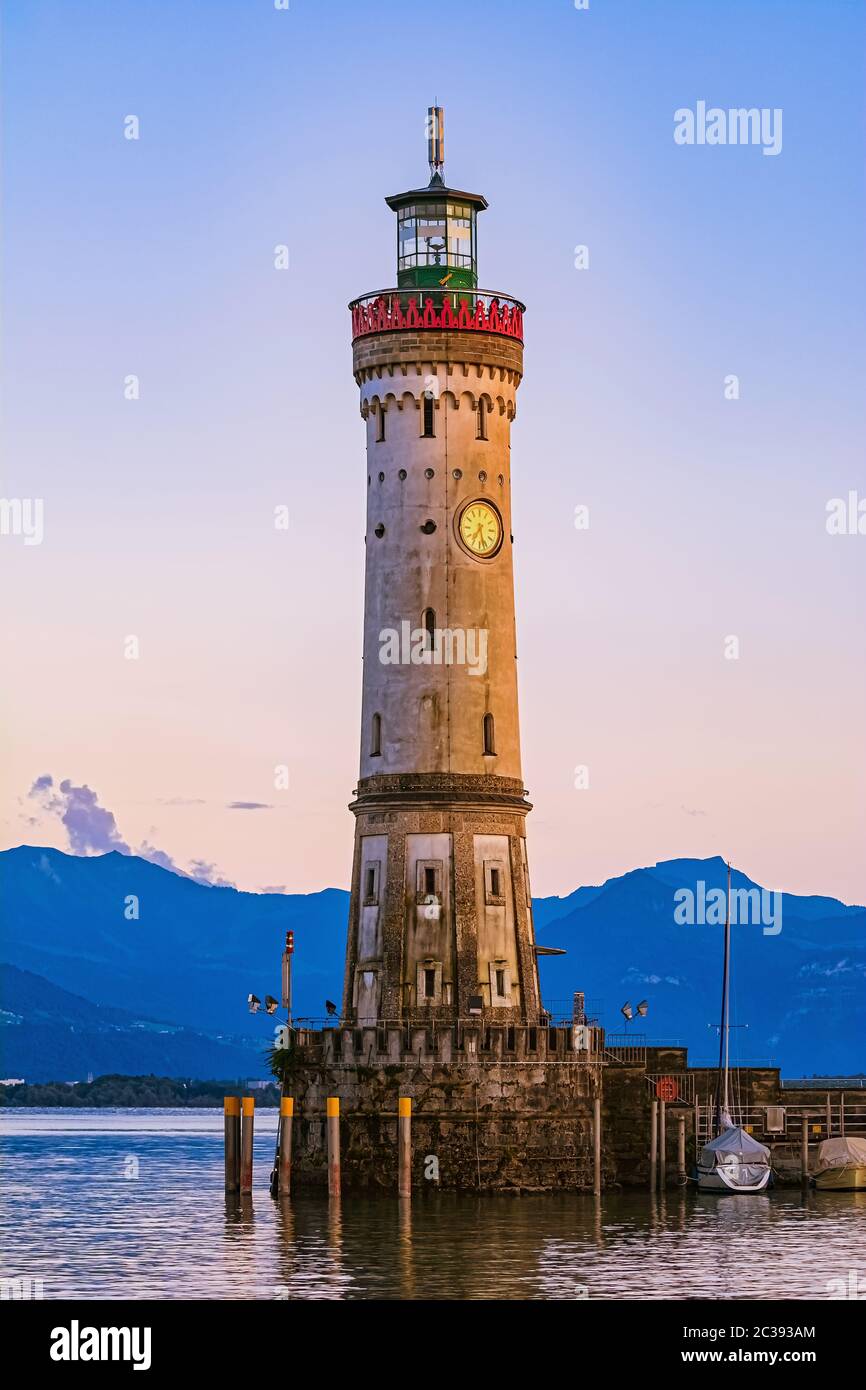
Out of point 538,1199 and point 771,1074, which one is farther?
point 771,1074

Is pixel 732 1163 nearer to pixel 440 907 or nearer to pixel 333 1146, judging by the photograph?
pixel 440 907

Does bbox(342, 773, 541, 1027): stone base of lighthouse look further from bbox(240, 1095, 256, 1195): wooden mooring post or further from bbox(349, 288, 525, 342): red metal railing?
bbox(349, 288, 525, 342): red metal railing

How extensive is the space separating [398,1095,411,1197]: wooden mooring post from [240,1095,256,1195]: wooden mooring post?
4.83 m

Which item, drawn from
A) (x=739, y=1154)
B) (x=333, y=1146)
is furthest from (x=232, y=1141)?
(x=739, y=1154)

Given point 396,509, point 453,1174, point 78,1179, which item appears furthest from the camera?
point 78,1179

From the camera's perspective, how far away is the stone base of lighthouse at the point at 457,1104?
91.7 metres

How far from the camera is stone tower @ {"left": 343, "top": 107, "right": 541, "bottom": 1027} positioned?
9812 cm

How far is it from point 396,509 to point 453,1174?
2384 cm

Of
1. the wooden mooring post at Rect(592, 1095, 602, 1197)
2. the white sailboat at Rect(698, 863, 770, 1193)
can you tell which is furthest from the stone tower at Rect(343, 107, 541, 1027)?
the white sailboat at Rect(698, 863, 770, 1193)

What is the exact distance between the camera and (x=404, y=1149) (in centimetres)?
9019
